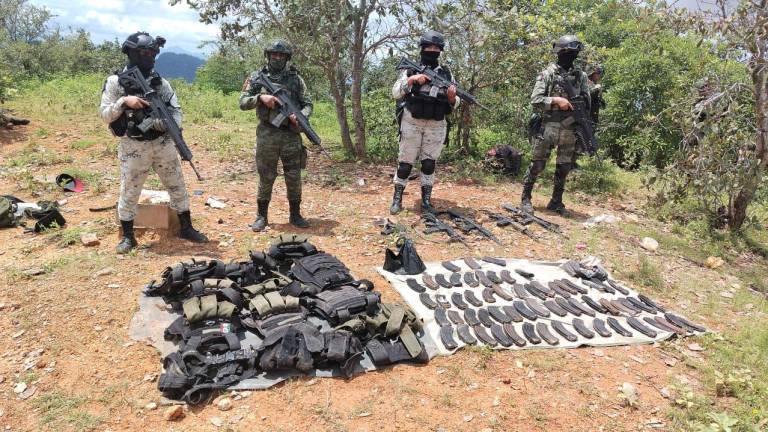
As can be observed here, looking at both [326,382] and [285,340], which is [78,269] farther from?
[326,382]

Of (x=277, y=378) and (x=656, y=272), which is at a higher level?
(x=656, y=272)

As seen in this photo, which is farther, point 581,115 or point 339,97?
point 339,97

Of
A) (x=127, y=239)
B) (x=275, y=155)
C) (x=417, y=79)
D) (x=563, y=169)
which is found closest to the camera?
(x=127, y=239)

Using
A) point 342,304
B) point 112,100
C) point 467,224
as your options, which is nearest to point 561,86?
point 467,224

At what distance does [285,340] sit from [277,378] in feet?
0.81

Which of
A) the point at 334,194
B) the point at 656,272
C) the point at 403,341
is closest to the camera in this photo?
the point at 403,341

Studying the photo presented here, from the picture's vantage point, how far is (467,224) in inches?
241

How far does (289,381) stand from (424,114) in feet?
12.4

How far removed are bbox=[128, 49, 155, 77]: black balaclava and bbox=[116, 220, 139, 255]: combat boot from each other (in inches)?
58.3

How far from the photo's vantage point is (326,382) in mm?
3217

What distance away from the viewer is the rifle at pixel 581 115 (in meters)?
6.14

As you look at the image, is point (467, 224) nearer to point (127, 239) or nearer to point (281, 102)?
point (281, 102)

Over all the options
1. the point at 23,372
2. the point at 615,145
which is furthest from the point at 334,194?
the point at 615,145

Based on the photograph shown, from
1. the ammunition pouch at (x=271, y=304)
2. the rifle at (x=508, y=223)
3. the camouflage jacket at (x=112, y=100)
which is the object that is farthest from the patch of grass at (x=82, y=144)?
the rifle at (x=508, y=223)
